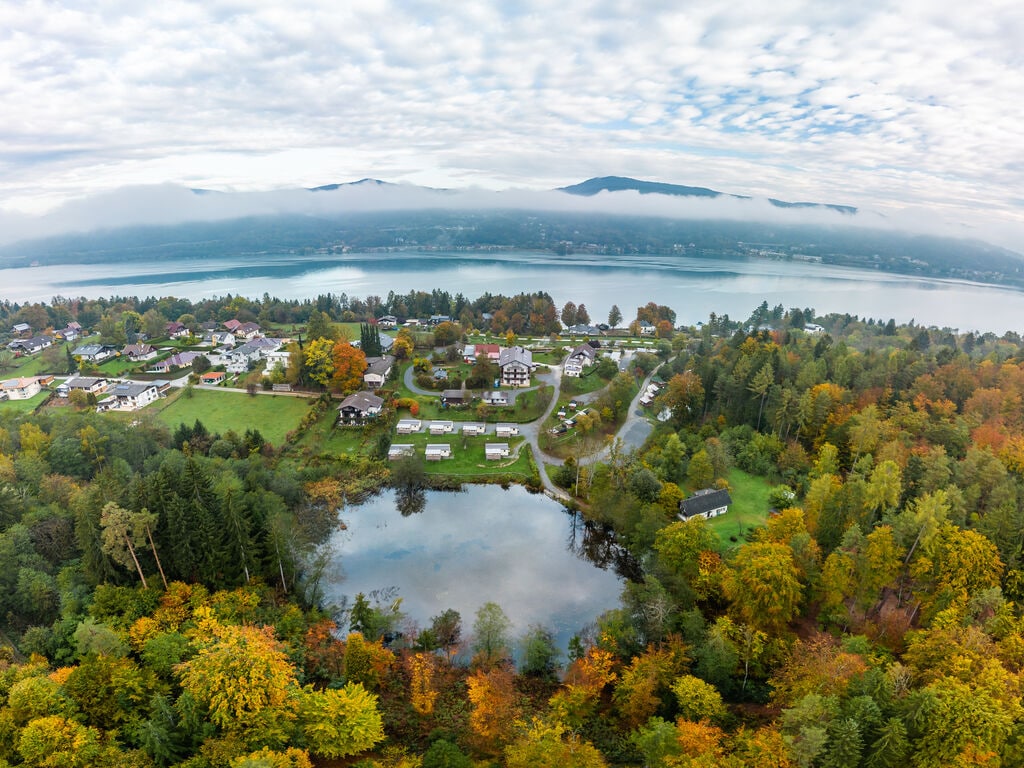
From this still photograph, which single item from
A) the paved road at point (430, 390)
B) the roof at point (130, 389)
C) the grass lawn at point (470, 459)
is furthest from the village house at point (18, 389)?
the grass lawn at point (470, 459)

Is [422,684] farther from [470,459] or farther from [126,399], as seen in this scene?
[126,399]

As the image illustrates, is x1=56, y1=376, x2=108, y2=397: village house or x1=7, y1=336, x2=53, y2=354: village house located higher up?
x1=7, y1=336, x2=53, y2=354: village house

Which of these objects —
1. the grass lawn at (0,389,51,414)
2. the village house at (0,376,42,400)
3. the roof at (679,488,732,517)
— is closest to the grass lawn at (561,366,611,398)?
the roof at (679,488,732,517)

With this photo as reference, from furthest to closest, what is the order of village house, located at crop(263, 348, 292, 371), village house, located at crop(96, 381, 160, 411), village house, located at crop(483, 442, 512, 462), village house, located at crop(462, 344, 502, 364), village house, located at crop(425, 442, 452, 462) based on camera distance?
village house, located at crop(462, 344, 502, 364) → village house, located at crop(263, 348, 292, 371) → village house, located at crop(96, 381, 160, 411) → village house, located at crop(483, 442, 512, 462) → village house, located at crop(425, 442, 452, 462)

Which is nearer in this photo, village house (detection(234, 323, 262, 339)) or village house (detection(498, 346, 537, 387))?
village house (detection(498, 346, 537, 387))

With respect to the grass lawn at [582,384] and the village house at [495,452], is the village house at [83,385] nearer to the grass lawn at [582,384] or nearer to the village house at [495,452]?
the village house at [495,452]

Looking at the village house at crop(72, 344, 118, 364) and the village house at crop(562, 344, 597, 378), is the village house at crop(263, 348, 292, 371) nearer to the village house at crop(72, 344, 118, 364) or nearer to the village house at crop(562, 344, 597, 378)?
the village house at crop(72, 344, 118, 364)
